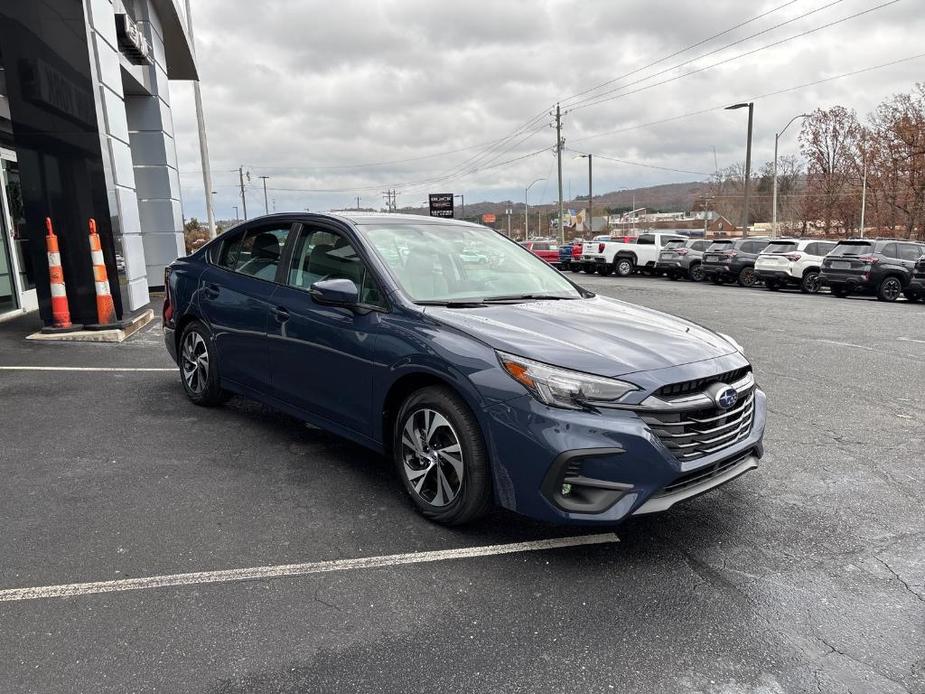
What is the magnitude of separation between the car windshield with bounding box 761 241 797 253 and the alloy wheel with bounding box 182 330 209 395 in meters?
20.8

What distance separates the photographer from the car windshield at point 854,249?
60.8 feet

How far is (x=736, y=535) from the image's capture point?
3.39m

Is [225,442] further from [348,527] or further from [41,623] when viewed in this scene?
[41,623]

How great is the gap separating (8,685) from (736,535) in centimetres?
318

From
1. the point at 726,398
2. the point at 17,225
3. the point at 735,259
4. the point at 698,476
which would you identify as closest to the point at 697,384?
the point at 726,398

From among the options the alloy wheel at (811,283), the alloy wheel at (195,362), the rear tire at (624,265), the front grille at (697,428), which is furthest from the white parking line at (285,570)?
the rear tire at (624,265)

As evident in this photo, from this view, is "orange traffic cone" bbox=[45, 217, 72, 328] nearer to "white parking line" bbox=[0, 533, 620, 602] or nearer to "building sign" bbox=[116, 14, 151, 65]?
"building sign" bbox=[116, 14, 151, 65]

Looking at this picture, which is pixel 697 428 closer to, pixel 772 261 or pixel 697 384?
pixel 697 384

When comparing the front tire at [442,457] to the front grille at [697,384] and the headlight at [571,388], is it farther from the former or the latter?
the front grille at [697,384]

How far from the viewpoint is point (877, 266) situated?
18.1 metres

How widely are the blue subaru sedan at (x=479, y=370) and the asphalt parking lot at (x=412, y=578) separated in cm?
35

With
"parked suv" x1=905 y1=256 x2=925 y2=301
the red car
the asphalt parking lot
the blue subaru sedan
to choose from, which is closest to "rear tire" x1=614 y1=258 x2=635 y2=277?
the red car

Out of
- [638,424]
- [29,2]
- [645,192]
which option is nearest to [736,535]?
[638,424]

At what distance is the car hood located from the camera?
3088mm
